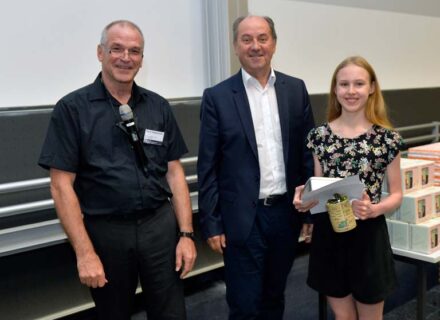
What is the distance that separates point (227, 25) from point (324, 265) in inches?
65.0

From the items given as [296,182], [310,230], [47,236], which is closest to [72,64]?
[47,236]

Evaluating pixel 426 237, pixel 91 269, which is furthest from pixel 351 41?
pixel 91 269

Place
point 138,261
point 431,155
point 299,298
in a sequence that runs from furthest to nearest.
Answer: point 299,298, point 431,155, point 138,261

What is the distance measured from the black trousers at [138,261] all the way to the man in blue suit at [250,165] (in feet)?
0.73

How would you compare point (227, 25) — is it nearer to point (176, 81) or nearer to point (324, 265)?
point (176, 81)

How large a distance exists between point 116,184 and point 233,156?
1.58ft

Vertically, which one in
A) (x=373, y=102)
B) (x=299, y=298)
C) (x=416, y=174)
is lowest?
(x=299, y=298)

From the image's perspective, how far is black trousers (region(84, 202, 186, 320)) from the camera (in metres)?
1.48

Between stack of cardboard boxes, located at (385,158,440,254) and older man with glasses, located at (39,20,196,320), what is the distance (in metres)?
1.02

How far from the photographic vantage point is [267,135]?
5.62 ft

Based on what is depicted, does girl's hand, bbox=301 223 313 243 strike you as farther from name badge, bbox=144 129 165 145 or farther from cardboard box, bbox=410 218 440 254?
name badge, bbox=144 129 165 145

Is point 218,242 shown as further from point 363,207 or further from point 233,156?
point 363,207

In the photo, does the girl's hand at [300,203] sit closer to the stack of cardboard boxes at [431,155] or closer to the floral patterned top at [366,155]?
the floral patterned top at [366,155]

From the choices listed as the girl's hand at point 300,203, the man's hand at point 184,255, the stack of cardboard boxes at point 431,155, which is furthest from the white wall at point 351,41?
the man's hand at point 184,255
